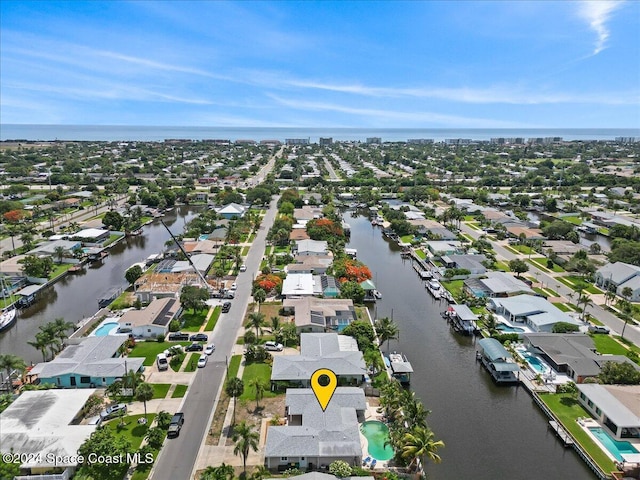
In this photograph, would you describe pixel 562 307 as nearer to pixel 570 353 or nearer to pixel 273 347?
pixel 570 353

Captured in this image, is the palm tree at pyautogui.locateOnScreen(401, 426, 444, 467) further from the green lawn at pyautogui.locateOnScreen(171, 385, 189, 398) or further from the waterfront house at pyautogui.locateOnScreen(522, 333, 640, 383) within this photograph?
the waterfront house at pyautogui.locateOnScreen(522, 333, 640, 383)

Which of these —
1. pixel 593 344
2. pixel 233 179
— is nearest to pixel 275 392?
pixel 593 344

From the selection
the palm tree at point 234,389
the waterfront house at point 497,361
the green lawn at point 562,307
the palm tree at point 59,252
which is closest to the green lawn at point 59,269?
the palm tree at point 59,252

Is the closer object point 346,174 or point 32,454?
point 32,454

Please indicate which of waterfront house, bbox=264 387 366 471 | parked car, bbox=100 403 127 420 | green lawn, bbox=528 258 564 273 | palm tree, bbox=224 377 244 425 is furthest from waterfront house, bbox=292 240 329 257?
parked car, bbox=100 403 127 420

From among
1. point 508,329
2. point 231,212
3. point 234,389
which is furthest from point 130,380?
point 231,212

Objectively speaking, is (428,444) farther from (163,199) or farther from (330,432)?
(163,199)
